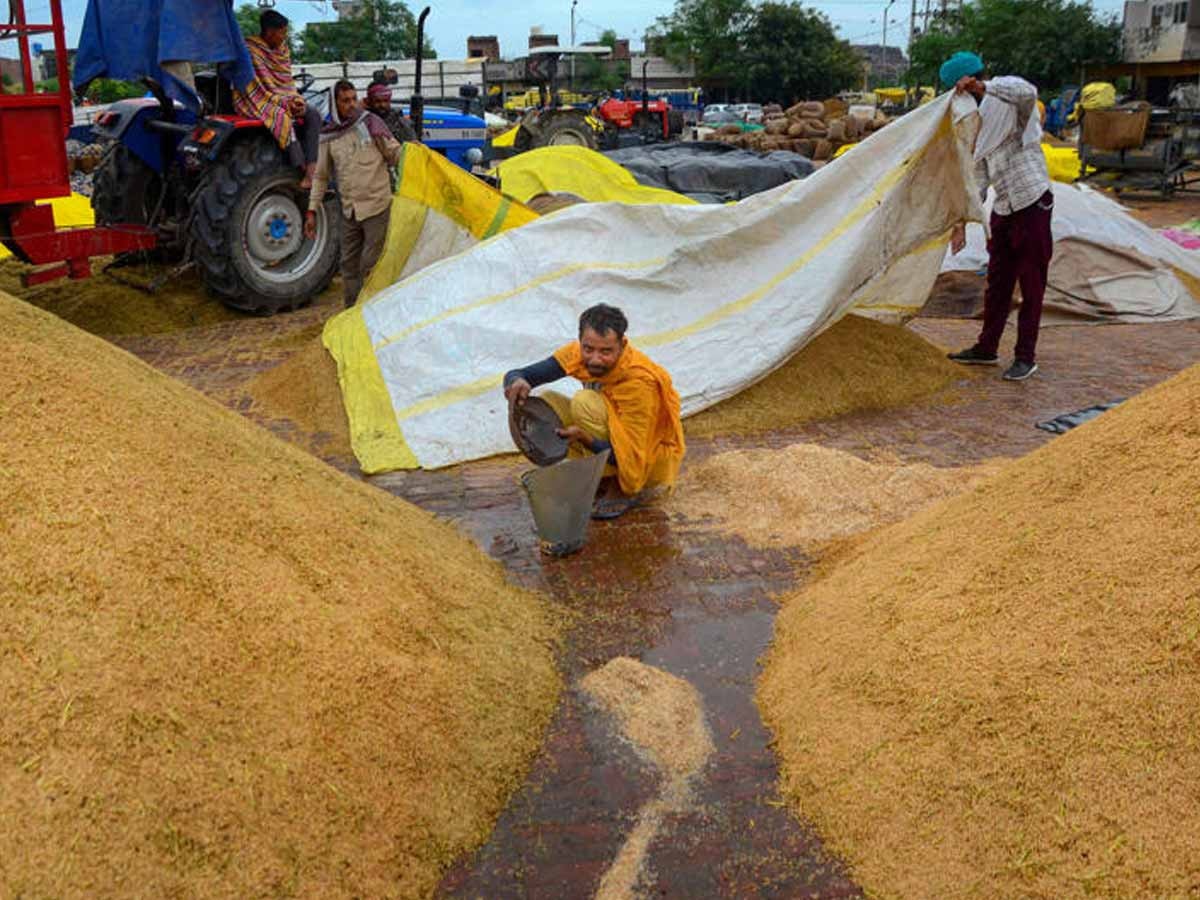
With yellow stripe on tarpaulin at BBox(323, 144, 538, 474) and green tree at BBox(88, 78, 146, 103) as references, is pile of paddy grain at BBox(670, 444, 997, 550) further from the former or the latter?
green tree at BBox(88, 78, 146, 103)

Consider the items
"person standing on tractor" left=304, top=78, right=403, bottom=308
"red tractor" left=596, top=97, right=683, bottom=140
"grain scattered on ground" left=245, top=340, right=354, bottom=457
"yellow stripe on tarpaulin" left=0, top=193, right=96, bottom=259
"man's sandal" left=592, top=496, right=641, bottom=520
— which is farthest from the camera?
"red tractor" left=596, top=97, right=683, bottom=140

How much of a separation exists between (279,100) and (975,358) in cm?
442

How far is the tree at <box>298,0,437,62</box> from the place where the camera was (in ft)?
134

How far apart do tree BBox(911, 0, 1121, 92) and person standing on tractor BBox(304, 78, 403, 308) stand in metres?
32.3

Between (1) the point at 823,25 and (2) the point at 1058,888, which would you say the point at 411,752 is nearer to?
(2) the point at 1058,888

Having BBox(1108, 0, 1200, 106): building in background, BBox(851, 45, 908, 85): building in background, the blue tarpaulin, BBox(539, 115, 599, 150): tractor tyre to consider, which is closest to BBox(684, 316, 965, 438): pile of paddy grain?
the blue tarpaulin

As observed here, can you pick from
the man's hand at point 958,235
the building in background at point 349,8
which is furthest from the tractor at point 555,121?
the building in background at point 349,8

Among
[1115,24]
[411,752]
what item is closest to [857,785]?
[411,752]

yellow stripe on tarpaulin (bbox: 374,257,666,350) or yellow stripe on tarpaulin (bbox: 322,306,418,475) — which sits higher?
yellow stripe on tarpaulin (bbox: 374,257,666,350)

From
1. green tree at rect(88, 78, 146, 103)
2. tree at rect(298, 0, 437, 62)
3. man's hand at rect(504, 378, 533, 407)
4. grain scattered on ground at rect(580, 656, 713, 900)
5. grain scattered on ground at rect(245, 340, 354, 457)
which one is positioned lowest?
grain scattered on ground at rect(580, 656, 713, 900)

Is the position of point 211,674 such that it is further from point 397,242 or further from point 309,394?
point 397,242

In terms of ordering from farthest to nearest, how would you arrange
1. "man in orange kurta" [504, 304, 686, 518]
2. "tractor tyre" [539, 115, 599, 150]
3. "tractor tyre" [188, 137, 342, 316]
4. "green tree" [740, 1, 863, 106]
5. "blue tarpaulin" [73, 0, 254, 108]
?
"green tree" [740, 1, 863, 106]
"tractor tyre" [539, 115, 599, 150]
"tractor tyre" [188, 137, 342, 316]
"blue tarpaulin" [73, 0, 254, 108]
"man in orange kurta" [504, 304, 686, 518]

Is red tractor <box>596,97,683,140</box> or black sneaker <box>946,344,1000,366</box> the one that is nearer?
black sneaker <box>946,344,1000,366</box>

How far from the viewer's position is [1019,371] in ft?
18.6
